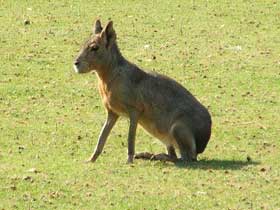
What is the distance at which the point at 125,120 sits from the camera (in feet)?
45.7

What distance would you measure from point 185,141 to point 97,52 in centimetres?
134

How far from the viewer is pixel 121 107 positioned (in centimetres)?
1176

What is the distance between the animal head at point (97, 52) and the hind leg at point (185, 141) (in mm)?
1029

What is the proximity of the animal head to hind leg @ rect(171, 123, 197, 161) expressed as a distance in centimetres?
103

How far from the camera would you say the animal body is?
11719 millimetres

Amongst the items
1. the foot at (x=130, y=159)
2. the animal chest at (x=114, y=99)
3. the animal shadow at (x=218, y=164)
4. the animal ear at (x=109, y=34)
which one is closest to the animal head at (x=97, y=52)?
the animal ear at (x=109, y=34)

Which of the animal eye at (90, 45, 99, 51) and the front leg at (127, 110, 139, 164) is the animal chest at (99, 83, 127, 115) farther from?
the animal eye at (90, 45, 99, 51)

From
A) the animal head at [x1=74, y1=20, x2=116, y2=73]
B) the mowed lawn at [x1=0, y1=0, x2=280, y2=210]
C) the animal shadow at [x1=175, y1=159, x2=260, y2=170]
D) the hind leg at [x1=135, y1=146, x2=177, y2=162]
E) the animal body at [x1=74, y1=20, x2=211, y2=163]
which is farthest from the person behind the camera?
the hind leg at [x1=135, y1=146, x2=177, y2=162]

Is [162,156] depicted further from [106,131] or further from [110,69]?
[110,69]

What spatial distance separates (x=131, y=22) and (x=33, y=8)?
6.57 ft

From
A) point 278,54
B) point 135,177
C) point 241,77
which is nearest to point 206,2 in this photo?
point 278,54

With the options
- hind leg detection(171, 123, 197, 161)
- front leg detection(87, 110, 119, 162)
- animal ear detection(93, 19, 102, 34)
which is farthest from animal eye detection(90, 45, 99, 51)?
hind leg detection(171, 123, 197, 161)

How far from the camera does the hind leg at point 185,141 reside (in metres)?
11.8

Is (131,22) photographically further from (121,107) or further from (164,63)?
(121,107)
